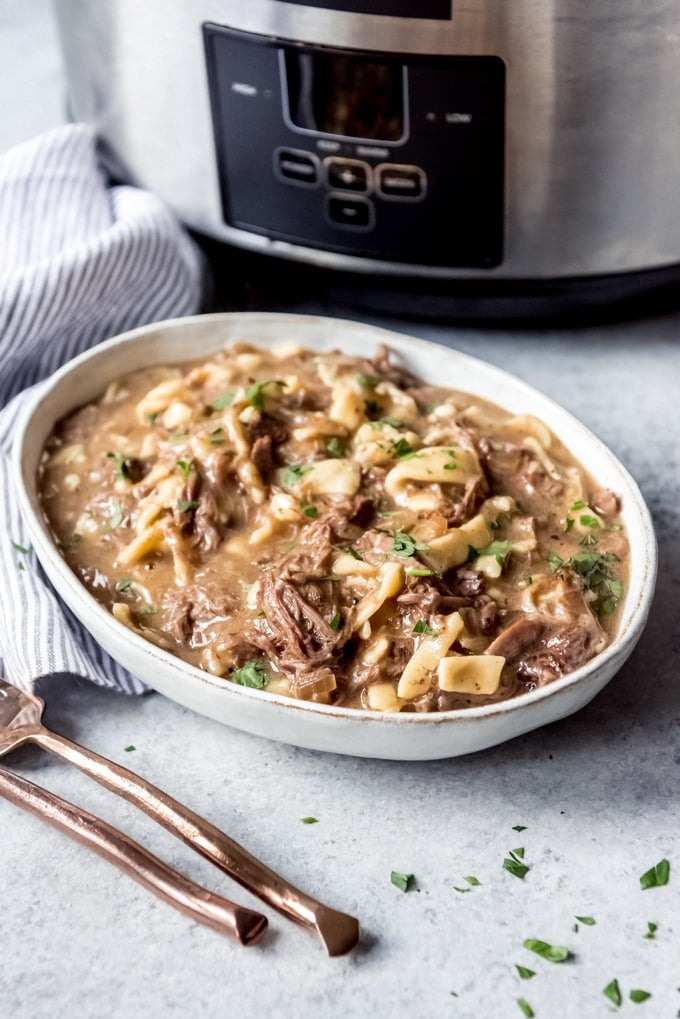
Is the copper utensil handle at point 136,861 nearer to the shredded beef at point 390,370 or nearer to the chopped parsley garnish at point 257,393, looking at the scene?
the chopped parsley garnish at point 257,393

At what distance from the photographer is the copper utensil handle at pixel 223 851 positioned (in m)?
1.49

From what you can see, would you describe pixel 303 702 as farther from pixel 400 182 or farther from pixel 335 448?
pixel 400 182

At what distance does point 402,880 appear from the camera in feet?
5.17

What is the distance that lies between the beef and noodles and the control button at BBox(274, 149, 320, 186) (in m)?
0.33

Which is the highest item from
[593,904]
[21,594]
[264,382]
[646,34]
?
[646,34]

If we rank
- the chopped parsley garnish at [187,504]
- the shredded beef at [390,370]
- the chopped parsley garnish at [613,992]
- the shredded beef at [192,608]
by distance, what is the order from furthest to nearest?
the shredded beef at [390,370] < the chopped parsley garnish at [187,504] < the shredded beef at [192,608] < the chopped parsley garnish at [613,992]

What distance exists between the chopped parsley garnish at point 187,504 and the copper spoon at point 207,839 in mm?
390

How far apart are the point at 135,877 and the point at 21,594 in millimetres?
558

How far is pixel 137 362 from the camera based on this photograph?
7.39 feet

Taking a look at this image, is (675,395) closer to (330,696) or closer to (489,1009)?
(330,696)

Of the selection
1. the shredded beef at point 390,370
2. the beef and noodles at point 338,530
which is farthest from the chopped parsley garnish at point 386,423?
the shredded beef at point 390,370

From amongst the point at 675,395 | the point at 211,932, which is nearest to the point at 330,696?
the point at 211,932

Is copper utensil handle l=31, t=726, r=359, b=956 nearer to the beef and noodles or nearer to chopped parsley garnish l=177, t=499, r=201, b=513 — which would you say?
the beef and noodles

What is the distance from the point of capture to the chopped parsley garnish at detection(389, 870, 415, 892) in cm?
157
